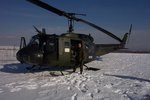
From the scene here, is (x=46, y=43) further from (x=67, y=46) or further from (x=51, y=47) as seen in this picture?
(x=67, y=46)

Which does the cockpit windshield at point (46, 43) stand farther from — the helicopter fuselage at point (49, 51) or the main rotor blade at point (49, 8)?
the main rotor blade at point (49, 8)

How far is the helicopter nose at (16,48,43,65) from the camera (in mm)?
11359

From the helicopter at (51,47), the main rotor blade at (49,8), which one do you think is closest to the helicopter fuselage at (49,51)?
the helicopter at (51,47)

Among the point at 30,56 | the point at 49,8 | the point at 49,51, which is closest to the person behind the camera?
the point at 49,8

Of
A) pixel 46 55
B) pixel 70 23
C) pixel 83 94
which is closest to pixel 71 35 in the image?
pixel 70 23

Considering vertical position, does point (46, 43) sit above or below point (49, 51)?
above

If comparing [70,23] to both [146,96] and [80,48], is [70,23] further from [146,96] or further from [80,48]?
[146,96]

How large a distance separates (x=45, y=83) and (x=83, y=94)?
263 centimetres

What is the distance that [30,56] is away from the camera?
11375 millimetres

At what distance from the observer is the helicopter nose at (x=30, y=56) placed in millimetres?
11359

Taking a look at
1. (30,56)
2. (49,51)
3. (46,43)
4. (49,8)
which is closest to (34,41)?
(46,43)

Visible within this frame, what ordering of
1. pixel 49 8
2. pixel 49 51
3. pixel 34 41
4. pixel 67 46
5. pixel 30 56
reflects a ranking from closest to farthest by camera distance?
pixel 49 8 < pixel 30 56 < pixel 49 51 < pixel 34 41 < pixel 67 46

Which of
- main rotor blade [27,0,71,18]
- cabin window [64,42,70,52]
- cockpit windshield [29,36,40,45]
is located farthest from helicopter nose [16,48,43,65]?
main rotor blade [27,0,71,18]

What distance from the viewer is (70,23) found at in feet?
44.6
